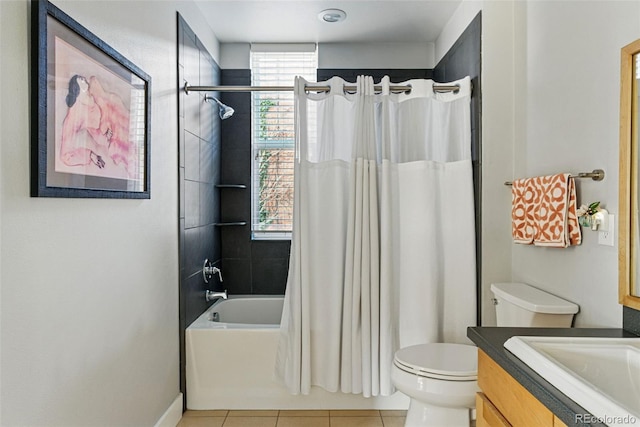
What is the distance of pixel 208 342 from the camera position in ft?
8.75

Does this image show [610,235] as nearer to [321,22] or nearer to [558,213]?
[558,213]

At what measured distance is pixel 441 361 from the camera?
2109 mm

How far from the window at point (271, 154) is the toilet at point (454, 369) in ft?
5.74

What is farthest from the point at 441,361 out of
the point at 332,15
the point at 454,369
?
the point at 332,15

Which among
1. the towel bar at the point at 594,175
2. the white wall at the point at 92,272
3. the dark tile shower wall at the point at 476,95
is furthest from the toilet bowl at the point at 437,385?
the white wall at the point at 92,272

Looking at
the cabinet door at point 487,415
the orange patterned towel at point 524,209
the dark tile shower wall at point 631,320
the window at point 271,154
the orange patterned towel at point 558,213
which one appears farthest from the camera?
the window at point 271,154

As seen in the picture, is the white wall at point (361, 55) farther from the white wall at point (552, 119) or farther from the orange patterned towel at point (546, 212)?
the orange patterned towel at point (546, 212)

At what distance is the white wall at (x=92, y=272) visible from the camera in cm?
122

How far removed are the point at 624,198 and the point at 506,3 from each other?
1432 millimetres

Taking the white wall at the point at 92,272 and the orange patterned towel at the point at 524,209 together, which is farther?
the orange patterned towel at the point at 524,209

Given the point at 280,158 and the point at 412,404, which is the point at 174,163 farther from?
the point at 412,404

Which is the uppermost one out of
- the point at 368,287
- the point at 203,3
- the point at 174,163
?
the point at 203,3

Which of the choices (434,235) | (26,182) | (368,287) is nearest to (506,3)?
(434,235)

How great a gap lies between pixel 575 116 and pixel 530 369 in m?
1.19
